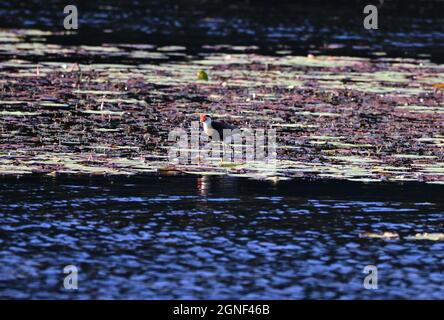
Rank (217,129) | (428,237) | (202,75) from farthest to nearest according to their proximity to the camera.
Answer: (202,75), (217,129), (428,237)

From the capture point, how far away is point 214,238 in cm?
1397

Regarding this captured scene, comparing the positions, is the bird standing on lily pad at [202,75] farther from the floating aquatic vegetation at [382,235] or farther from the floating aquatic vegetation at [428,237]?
the floating aquatic vegetation at [428,237]

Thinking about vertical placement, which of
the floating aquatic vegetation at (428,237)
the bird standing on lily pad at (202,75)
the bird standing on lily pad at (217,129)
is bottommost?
the floating aquatic vegetation at (428,237)

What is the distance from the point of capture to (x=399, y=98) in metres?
25.7

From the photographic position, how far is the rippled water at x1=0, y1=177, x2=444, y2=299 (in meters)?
12.1

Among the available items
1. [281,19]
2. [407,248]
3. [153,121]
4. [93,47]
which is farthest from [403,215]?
[281,19]

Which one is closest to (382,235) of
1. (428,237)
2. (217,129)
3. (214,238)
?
(428,237)

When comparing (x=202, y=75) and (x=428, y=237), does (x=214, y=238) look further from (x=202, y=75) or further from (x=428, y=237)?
(x=202, y=75)

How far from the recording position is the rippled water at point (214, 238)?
1212 cm

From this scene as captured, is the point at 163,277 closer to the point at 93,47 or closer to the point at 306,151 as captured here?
the point at 306,151

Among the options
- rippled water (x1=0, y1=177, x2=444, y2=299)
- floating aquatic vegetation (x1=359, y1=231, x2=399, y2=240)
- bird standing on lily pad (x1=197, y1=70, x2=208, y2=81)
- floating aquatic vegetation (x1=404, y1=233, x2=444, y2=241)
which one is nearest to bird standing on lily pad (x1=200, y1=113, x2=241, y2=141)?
rippled water (x1=0, y1=177, x2=444, y2=299)

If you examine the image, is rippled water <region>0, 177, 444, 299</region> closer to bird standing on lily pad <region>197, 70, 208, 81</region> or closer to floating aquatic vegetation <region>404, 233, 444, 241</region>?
floating aquatic vegetation <region>404, 233, 444, 241</region>

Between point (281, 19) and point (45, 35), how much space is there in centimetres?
1075

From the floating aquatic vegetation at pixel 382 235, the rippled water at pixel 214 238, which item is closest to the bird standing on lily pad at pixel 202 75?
the rippled water at pixel 214 238
